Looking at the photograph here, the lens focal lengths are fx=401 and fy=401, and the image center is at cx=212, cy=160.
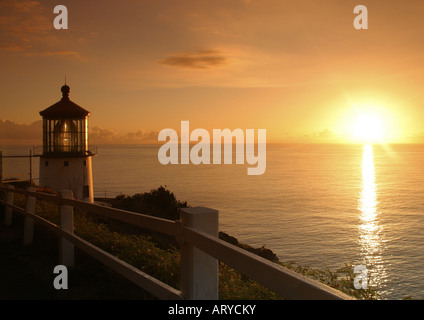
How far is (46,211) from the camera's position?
36.6ft

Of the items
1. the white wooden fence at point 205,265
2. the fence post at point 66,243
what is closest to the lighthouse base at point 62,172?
the fence post at point 66,243

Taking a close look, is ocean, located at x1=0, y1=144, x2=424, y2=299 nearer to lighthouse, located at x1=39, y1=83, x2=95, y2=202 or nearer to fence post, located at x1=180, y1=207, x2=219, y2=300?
fence post, located at x1=180, y1=207, x2=219, y2=300

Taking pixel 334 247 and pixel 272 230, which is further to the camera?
pixel 272 230

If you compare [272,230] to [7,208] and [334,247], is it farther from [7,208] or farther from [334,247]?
[7,208]

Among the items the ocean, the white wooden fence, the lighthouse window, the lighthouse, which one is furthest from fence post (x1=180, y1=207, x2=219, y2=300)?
the lighthouse window

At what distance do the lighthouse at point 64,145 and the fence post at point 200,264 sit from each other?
87.7 feet

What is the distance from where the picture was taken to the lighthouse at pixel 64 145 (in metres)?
28.1

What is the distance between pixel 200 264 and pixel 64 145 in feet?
91.3

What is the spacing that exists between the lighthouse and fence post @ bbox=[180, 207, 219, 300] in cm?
2674

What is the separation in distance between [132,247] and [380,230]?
45.0 meters

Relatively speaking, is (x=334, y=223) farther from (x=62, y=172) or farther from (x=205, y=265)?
(x=205, y=265)

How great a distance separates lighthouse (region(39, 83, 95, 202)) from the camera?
92.1ft

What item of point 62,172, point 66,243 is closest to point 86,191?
point 62,172
